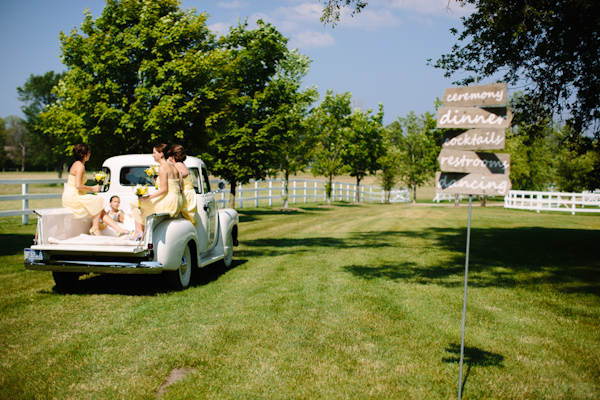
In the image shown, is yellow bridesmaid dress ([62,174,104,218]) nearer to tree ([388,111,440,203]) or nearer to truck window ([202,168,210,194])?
truck window ([202,168,210,194])

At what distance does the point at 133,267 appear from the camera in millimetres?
6570

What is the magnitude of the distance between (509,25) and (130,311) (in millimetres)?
8149

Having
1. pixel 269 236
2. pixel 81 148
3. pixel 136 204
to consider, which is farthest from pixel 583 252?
pixel 81 148

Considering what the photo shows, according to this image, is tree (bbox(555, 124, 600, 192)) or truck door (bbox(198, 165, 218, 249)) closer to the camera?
truck door (bbox(198, 165, 218, 249))

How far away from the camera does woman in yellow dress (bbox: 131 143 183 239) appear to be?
716cm

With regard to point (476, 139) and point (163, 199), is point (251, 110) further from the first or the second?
point (476, 139)

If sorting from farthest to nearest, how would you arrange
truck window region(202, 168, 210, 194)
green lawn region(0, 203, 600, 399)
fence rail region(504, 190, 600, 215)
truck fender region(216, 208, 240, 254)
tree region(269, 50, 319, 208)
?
fence rail region(504, 190, 600, 215)
tree region(269, 50, 319, 208)
truck fender region(216, 208, 240, 254)
truck window region(202, 168, 210, 194)
green lawn region(0, 203, 600, 399)

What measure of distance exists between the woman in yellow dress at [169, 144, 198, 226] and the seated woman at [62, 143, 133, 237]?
43.5 inches

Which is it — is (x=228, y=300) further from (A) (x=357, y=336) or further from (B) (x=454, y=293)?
(B) (x=454, y=293)

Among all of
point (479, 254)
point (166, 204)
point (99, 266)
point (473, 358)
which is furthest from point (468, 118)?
point (479, 254)

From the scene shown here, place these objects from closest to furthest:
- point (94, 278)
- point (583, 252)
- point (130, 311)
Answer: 1. point (130, 311)
2. point (94, 278)
3. point (583, 252)

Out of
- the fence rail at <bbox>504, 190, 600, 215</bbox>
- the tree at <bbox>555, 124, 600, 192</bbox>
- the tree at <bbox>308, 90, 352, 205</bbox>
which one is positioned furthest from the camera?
the tree at <bbox>308, 90, 352, 205</bbox>

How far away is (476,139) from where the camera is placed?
4.29m

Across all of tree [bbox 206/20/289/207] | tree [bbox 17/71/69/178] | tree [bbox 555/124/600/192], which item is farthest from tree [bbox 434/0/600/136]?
tree [bbox 17/71/69/178]
